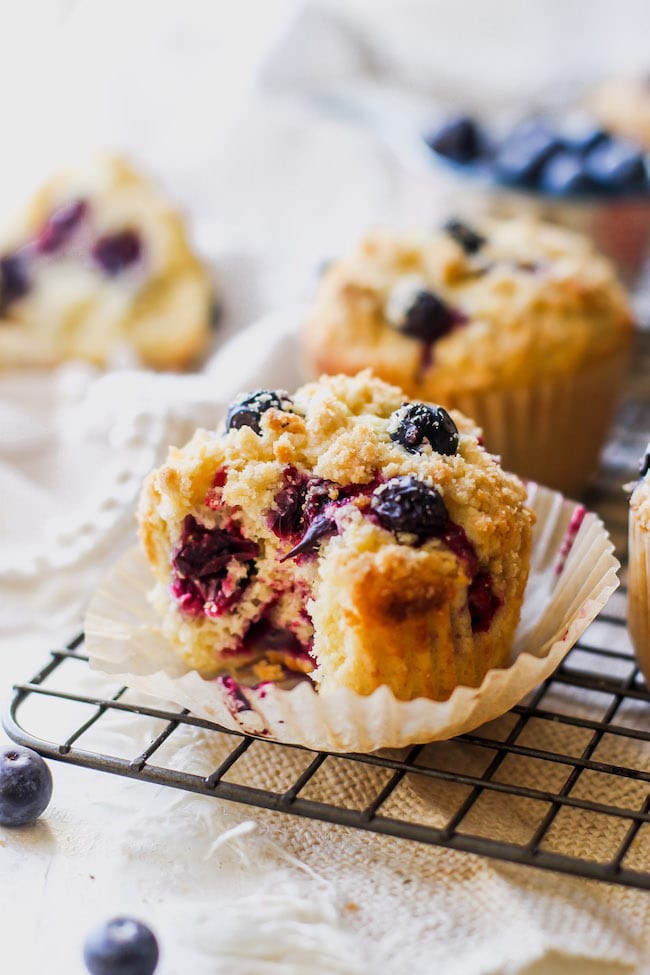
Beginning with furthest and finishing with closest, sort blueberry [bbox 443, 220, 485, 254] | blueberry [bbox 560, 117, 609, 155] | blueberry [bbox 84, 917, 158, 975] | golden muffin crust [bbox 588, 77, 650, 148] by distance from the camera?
golden muffin crust [bbox 588, 77, 650, 148], blueberry [bbox 560, 117, 609, 155], blueberry [bbox 443, 220, 485, 254], blueberry [bbox 84, 917, 158, 975]

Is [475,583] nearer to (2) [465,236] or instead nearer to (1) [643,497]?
(1) [643,497]

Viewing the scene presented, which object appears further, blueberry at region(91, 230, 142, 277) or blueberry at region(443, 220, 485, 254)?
blueberry at region(91, 230, 142, 277)

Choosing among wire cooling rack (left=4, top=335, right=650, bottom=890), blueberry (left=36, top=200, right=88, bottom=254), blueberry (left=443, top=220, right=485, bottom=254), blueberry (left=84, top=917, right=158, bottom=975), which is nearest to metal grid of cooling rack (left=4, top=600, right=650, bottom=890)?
wire cooling rack (left=4, top=335, right=650, bottom=890)

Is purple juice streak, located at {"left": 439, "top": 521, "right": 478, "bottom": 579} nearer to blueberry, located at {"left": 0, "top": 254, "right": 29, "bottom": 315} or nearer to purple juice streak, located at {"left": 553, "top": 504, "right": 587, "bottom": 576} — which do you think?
purple juice streak, located at {"left": 553, "top": 504, "right": 587, "bottom": 576}

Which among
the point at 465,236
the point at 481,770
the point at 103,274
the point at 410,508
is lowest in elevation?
the point at 481,770

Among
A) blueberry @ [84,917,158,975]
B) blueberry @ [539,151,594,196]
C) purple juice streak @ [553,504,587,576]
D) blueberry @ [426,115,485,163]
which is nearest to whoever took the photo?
blueberry @ [84,917,158,975]

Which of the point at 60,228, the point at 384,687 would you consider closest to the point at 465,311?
the point at 384,687

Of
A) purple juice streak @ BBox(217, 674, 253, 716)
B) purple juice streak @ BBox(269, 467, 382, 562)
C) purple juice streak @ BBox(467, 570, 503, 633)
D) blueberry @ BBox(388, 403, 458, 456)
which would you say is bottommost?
purple juice streak @ BBox(217, 674, 253, 716)

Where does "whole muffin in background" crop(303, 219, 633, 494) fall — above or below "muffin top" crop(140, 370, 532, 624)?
below
